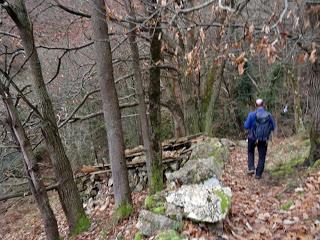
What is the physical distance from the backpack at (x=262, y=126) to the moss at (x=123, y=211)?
3.15 metres

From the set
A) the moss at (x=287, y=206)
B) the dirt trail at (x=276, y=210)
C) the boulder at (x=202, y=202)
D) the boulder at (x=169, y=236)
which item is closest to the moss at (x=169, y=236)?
the boulder at (x=169, y=236)

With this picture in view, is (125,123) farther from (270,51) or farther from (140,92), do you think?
(270,51)

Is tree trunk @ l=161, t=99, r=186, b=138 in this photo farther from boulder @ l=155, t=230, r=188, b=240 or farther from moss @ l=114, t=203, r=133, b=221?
boulder @ l=155, t=230, r=188, b=240

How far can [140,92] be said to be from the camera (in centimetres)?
849

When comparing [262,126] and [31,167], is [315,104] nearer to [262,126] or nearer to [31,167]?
[262,126]

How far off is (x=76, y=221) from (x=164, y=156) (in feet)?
14.0

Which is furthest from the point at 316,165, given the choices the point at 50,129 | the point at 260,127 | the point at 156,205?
the point at 50,129

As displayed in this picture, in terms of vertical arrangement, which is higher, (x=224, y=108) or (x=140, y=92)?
(x=140, y=92)

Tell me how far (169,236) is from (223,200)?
3.32 feet

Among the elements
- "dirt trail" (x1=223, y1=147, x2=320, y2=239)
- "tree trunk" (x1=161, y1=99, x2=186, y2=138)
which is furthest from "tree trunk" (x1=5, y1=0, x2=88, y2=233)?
"tree trunk" (x1=161, y1=99, x2=186, y2=138)

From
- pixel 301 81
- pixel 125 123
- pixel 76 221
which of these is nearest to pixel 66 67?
pixel 125 123

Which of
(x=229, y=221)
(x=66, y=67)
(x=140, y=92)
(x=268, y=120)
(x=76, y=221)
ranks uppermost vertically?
(x=66, y=67)

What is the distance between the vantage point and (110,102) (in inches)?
297

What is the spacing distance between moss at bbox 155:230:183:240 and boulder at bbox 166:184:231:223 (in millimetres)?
377
